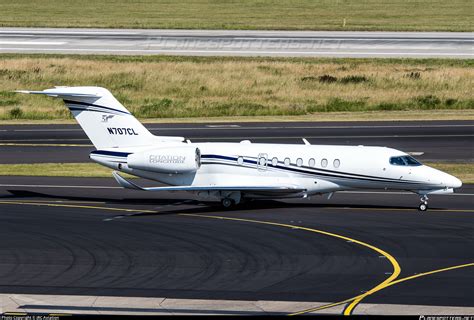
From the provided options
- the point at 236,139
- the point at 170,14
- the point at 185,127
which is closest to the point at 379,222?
the point at 236,139

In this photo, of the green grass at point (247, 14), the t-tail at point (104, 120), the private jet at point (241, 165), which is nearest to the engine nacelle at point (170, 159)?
the private jet at point (241, 165)

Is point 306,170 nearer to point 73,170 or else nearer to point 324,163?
point 324,163

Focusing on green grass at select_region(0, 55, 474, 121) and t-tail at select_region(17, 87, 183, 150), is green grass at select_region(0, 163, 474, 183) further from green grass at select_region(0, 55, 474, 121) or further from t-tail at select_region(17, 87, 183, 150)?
green grass at select_region(0, 55, 474, 121)

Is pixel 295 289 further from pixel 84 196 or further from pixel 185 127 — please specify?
pixel 185 127

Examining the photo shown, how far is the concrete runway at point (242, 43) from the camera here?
89938 millimetres

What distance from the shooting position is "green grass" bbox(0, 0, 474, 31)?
113 m

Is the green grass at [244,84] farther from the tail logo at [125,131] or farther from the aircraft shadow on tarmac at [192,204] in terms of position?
the tail logo at [125,131]

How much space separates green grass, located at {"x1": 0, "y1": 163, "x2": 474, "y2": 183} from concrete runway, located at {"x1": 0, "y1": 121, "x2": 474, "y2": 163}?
1491mm

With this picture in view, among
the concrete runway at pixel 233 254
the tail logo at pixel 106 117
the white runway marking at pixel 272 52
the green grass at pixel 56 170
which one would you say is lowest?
the concrete runway at pixel 233 254

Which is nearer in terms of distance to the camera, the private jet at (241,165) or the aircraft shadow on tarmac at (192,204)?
the private jet at (241,165)

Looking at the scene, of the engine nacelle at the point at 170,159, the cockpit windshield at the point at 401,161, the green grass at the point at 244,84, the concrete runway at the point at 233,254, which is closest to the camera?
the concrete runway at the point at 233,254

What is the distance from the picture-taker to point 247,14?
415ft

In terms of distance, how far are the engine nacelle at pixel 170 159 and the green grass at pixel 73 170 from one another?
8444 mm

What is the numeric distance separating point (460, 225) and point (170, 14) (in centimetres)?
9433
